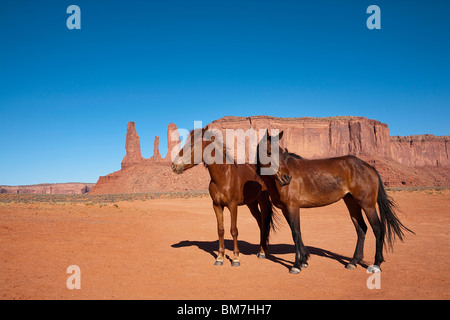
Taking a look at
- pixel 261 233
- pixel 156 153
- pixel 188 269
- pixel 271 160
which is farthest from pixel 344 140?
pixel 188 269

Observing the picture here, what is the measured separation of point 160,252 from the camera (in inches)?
336

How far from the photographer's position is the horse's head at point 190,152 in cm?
714

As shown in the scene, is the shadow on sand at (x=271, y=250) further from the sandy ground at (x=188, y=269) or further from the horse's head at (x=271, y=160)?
the horse's head at (x=271, y=160)

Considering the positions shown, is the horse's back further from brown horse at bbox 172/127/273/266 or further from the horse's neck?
the horse's neck

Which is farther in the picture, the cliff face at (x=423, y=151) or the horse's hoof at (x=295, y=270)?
the cliff face at (x=423, y=151)

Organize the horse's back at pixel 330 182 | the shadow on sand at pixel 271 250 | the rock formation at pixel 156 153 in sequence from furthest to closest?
the rock formation at pixel 156 153
the shadow on sand at pixel 271 250
the horse's back at pixel 330 182

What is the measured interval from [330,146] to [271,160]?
135m

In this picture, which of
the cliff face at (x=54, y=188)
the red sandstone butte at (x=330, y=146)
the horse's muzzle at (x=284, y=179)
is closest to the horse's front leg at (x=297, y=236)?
the horse's muzzle at (x=284, y=179)

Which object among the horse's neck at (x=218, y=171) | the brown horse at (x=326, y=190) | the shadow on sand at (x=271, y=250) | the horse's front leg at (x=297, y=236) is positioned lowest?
the shadow on sand at (x=271, y=250)

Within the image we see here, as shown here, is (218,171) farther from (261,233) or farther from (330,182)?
(330,182)

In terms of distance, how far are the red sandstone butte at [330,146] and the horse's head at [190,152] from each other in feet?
327

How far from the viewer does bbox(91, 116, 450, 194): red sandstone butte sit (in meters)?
115
